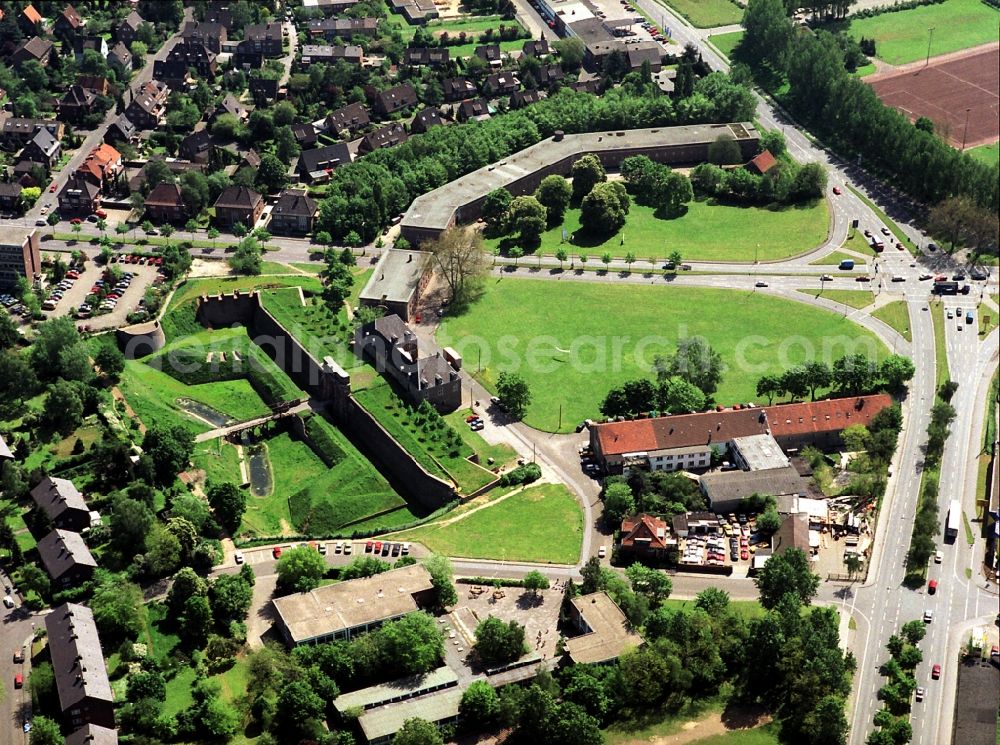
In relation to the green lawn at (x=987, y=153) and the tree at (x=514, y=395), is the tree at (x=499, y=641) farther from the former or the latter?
the green lawn at (x=987, y=153)

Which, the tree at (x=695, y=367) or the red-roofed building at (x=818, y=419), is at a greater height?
the tree at (x=695, y=367)

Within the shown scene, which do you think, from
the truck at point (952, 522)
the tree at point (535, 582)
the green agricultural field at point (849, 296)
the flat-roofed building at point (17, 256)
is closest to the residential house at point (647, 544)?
the tree at point (535, 582)

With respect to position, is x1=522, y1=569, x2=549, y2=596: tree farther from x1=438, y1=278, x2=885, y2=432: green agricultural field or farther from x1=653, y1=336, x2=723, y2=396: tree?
x1=653, y1=336, x2=723, y2=396: tree

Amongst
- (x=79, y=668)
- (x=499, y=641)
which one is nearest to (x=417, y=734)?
(x=499, y=641)

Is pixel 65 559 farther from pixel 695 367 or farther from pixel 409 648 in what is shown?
pixel 695 367

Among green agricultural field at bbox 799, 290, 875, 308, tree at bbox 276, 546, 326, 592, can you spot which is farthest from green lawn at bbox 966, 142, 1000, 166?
tree at bbox 276, 546, 326, 592
